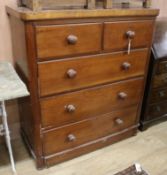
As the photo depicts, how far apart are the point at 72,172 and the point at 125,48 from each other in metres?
0.94

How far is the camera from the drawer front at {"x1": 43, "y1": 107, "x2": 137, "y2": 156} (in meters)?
1.50

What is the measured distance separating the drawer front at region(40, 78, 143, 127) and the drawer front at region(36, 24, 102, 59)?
0.93 feet

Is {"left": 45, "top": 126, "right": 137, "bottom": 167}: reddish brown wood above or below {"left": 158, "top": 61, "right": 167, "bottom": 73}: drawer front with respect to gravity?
below

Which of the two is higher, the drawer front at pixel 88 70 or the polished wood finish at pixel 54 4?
the polished wood finish at pixel 54 4

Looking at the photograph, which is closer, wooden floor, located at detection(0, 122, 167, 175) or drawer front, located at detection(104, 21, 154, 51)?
drawer front, located at detection(104, 21, 154, 51)

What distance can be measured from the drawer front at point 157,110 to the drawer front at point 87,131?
0.67ft

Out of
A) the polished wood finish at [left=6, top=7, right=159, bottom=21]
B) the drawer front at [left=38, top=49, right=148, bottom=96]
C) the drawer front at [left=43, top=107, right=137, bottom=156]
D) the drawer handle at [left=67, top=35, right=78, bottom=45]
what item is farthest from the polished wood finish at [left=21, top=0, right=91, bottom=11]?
the drawer front at [left=43, top=107, right=137, bottom=156]

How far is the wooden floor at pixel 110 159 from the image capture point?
5.16 feet

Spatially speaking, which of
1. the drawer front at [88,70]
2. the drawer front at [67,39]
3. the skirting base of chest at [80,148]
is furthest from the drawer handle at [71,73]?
the skirting base of chest at [80,148]

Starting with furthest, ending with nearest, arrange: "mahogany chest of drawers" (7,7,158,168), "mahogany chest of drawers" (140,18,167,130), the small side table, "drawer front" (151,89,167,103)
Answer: "drawer front" (151,89,167,103)
"mahogany chest of drawers" (140,18,167,130)
"mahogany chest of drawers" (7,7,158,168)
the small side table

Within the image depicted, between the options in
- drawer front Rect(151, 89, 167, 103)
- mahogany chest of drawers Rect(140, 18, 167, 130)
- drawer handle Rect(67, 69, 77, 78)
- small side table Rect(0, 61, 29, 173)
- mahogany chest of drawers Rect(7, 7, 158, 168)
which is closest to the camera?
small side table Rect(0, 61, 29, 173)

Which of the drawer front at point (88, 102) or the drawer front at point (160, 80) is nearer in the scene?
the drawer front at point (88, 102)

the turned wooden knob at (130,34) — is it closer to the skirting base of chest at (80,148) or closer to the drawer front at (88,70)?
the drawer front at (88,70)

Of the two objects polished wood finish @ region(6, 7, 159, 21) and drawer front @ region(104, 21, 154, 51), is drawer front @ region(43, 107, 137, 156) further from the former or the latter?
polished wood finish @ region(6, 7, 159, 21)
